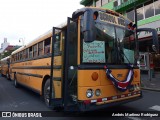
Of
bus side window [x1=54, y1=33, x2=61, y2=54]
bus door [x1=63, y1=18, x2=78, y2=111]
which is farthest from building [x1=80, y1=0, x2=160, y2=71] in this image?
bus door [x1=63, y1=18, x2=78, y2=111]

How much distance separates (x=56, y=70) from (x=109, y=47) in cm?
177

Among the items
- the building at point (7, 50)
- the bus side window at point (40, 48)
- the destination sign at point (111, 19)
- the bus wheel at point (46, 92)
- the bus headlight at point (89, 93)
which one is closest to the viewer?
the bus headlight at point (89, 93)

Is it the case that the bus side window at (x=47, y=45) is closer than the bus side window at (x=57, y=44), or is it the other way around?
the bus side window at (x=57, y=44)

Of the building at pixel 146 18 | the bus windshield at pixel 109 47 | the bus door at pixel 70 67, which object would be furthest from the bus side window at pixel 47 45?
the building at pixel 146 18

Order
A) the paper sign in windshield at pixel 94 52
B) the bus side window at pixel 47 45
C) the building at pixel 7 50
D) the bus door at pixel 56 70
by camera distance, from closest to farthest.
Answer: the paper sign in windshield at pixel 94 52
the bus door at pixel 56 70
the bus side window at pixel 47 45
the building at pixel 7 50

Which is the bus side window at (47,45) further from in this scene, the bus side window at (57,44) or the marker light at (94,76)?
the marker light at (94,76)

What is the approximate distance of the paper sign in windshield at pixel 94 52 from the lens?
5.38 metres

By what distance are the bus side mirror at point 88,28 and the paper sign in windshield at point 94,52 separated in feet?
2.15

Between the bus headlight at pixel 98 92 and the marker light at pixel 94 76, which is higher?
the marker light at pixel 94 76

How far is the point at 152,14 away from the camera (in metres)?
19.7

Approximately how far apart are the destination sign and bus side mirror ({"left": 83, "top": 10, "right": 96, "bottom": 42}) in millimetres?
728

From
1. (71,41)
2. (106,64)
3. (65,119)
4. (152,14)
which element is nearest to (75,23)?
(71,41)

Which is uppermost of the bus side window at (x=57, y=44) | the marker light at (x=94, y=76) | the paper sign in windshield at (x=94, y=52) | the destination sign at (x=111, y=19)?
the destination sign at (x=111, y=19)

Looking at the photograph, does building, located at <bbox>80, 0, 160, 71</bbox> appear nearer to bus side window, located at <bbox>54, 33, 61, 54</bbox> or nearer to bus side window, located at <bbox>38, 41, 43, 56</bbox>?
bus side window, located at <bbox>38, 41, 43, 56</bbox>
